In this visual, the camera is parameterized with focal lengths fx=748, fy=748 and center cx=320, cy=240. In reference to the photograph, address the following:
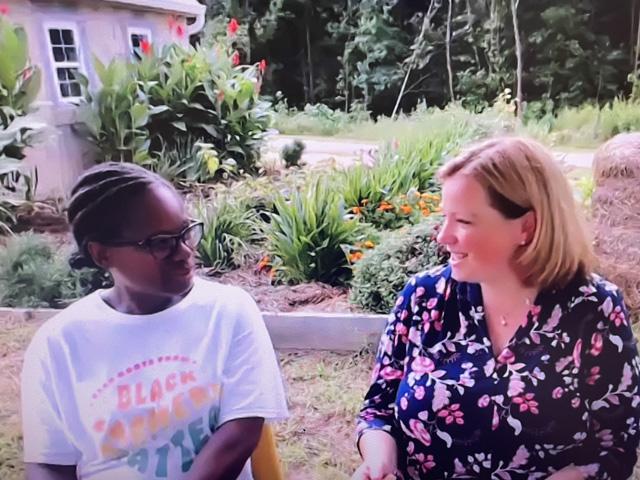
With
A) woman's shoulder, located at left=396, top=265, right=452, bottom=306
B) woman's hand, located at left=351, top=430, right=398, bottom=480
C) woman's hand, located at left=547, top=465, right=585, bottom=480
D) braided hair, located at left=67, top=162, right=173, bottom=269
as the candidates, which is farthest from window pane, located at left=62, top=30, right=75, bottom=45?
woman's hand, located at left=547, top=465, right=585, bottom=480

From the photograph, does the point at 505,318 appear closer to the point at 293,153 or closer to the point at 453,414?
the point at 453,414

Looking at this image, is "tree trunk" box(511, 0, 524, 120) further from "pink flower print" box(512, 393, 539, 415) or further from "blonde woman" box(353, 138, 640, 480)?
"pink flower print" box(512, 393, 539, 415)

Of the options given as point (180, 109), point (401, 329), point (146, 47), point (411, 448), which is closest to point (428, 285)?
point (401, 329)

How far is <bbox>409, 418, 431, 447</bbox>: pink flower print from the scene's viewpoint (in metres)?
1.38

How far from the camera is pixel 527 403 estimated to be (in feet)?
4.35

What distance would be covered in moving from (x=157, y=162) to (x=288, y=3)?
0.42 m

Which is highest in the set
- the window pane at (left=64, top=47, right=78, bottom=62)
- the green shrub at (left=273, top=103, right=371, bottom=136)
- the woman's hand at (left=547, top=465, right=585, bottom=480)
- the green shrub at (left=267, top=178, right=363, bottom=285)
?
the window pane at (left=64, top=47, right=78, bottom=62)

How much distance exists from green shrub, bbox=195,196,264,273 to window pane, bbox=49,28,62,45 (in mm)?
435

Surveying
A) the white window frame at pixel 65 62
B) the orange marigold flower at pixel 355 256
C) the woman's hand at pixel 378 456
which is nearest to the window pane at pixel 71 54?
the white window frame at pixel 65 62

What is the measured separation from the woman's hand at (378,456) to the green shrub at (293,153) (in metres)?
0.57

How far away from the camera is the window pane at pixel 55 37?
1510 millimetres

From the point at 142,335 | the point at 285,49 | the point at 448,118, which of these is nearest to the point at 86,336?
the point at 142,335

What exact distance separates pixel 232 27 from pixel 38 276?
670 millimetres

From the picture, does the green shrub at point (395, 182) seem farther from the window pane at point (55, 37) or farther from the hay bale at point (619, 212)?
the window pane at point (55, 37)
